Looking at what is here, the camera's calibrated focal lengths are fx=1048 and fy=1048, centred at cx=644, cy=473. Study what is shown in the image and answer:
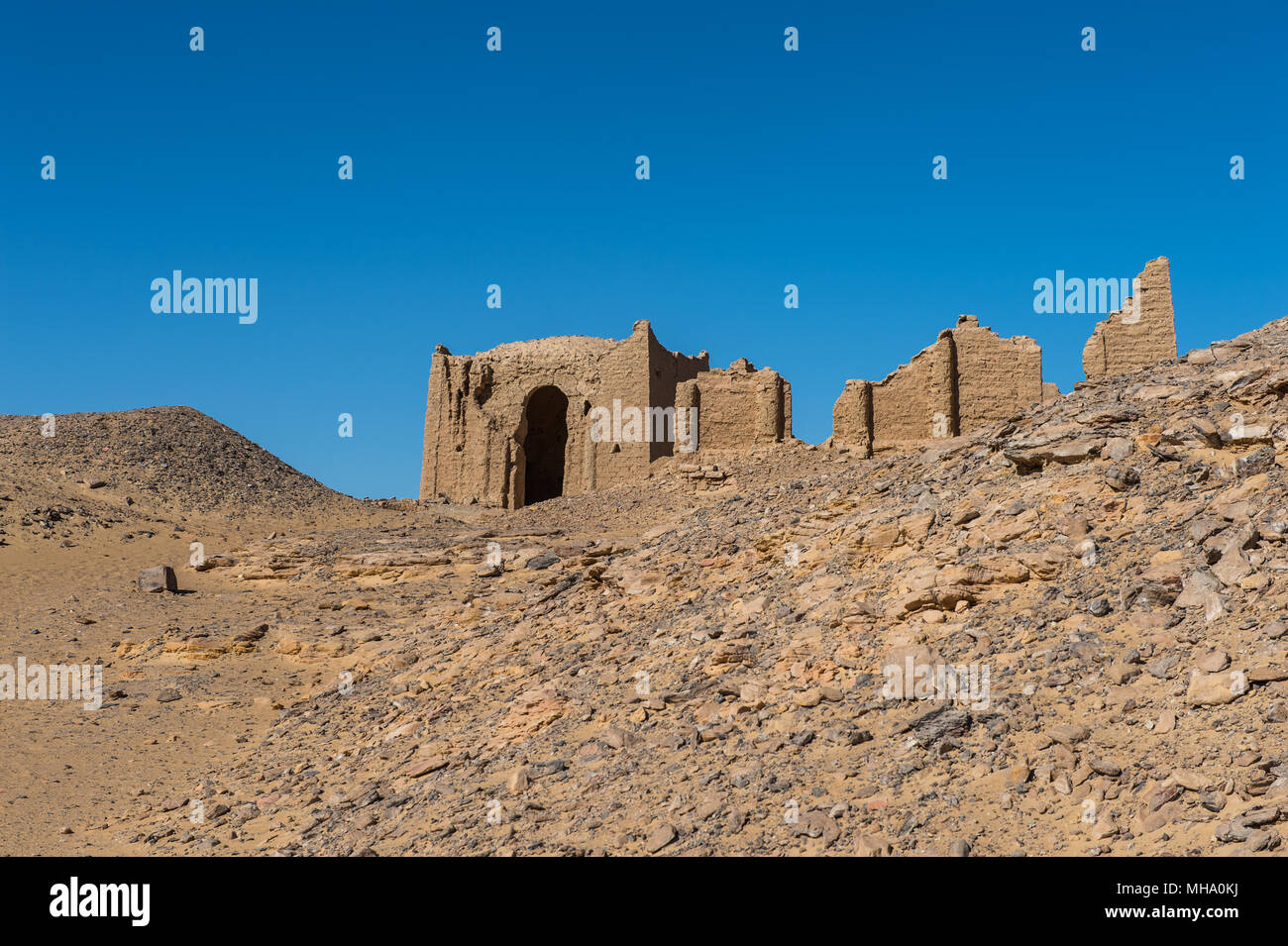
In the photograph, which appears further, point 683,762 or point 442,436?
point 442,436

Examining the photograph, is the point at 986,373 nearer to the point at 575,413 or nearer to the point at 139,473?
the point at 575,413

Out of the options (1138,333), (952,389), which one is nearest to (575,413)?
(952,389)

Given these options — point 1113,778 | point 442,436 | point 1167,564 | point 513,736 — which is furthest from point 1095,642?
point 442,436

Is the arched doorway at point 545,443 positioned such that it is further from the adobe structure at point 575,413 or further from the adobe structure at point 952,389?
the adobe structure at point 952,389

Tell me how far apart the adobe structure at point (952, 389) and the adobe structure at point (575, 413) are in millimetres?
2457

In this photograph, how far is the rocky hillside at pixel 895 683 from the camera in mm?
7406

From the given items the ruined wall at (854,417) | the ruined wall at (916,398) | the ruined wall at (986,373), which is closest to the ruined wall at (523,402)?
the ruined wall at (854,417)

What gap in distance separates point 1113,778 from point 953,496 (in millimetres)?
5883

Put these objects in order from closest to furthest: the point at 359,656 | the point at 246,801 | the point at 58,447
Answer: the point at 246,801 < the point at 359,656 < the point at 58,447

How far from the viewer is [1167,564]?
30.6 feet

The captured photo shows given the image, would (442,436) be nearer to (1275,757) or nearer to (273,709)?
(273,709)

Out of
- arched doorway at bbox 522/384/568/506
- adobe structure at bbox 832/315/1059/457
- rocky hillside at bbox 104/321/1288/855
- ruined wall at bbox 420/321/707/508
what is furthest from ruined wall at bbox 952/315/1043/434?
arched doorway at bbox 522/384/568/506

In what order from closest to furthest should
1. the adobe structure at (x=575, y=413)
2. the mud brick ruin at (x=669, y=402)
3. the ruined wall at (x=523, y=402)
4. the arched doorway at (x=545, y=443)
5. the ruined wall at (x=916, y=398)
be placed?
the mud brick ruin at (x=669, y=402), the ruined wall at (x=916, y=398), the adobe structure at (x=575, y=413), the ruined wall at (x=523, y=402), the arched doorway at (x=545, y=443)

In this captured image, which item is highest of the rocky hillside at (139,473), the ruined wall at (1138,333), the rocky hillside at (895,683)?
the ruined wall at (1138,333)
